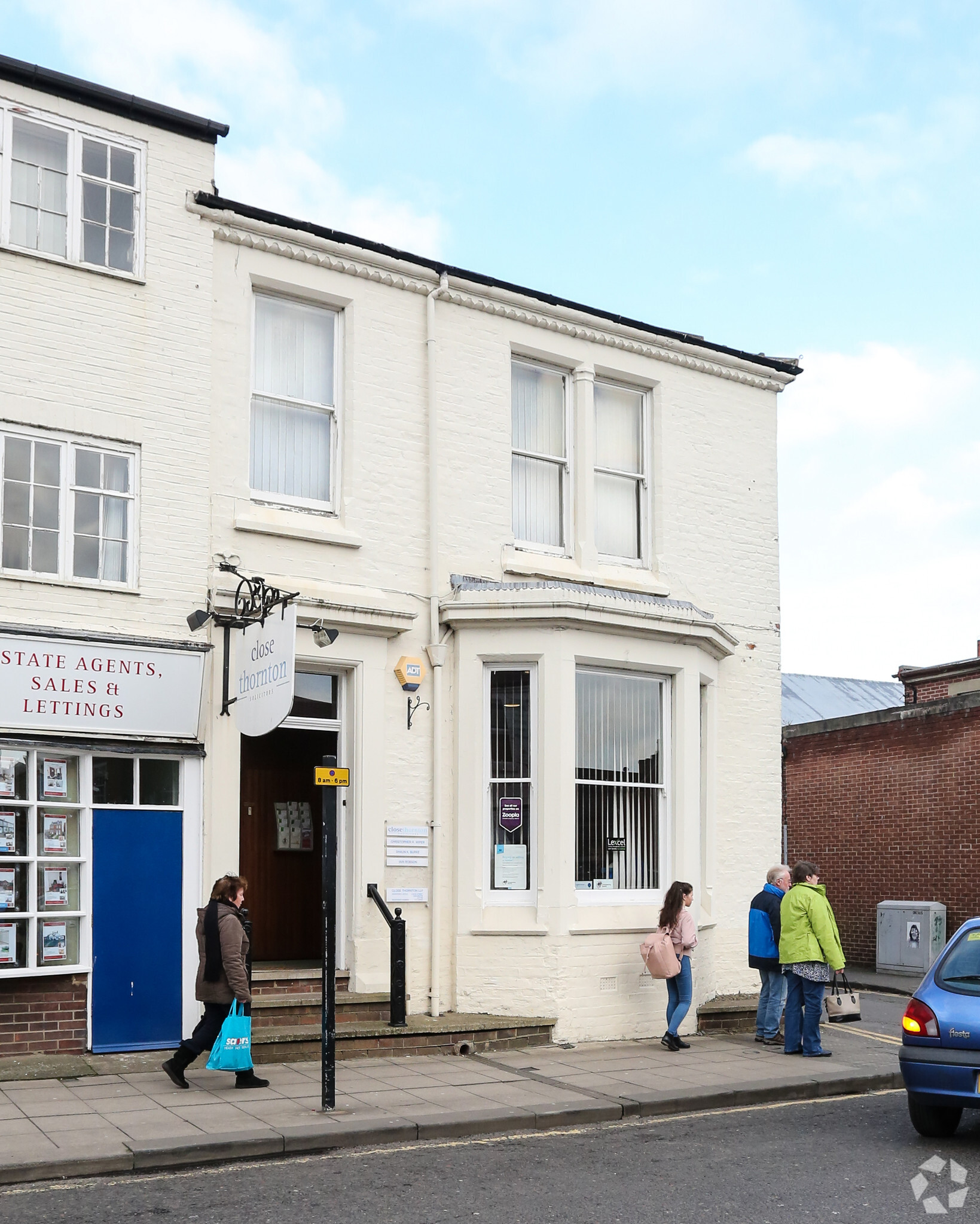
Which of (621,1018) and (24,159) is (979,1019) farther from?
(24,159)

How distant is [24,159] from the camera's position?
37.6 ft

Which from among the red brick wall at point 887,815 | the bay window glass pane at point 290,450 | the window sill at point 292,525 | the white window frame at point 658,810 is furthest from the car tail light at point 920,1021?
the red brick wall at point 887,815

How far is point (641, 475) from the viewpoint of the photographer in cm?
1498

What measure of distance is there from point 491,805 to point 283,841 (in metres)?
2.16

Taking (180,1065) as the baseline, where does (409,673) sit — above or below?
above

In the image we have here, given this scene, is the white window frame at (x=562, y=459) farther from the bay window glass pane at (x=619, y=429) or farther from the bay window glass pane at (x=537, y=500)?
the bay window glass pane at (x=619, y=429)

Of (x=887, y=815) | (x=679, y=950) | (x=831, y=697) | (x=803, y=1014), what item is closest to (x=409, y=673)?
(x=679, y=950)

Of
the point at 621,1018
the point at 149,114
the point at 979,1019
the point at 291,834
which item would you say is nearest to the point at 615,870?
the point at 621,1018

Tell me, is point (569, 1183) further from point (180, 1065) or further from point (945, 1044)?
point (180, 1065)

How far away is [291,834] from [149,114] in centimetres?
681

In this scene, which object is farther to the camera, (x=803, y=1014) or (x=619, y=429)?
(x=619, y=429)

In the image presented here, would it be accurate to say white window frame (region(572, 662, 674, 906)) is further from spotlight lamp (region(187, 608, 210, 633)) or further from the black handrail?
spotlight lamp (region(187, 608, 210, 633))

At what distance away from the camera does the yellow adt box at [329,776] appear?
9.64 meters

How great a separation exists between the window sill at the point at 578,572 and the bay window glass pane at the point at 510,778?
1.12m
